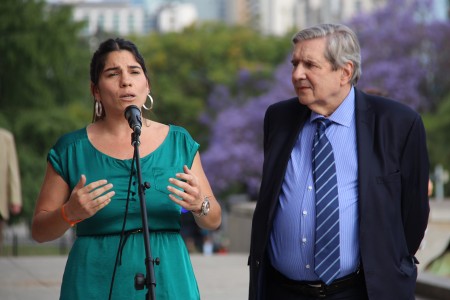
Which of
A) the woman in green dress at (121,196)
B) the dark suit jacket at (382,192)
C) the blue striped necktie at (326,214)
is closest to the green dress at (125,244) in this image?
the woman in green dress at (121,196)

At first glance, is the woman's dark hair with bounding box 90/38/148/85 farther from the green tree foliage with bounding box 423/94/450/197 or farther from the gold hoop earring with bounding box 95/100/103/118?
the green tree foliage with bounding box 423/94/450/197

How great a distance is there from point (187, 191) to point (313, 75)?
2.40 feet

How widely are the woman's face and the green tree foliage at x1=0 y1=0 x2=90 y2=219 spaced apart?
2894 centimetres

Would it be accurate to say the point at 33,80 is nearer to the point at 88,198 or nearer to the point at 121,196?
the point at 121,196

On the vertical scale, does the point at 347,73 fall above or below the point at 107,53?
below

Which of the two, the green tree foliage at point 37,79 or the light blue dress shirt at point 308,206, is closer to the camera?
the light blue dress shirt at point 308,206

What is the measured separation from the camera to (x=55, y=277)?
520 inches

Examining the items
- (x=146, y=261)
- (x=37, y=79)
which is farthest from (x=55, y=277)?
(x=37, y=79)

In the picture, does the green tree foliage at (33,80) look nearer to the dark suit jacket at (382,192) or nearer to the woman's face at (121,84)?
the woman's face at (121,84)

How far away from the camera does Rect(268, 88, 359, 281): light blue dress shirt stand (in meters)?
5.02

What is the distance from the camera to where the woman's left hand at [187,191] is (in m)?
4.89

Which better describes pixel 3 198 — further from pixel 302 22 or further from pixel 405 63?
pixel 302 22

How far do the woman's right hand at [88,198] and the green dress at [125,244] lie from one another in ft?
0.76

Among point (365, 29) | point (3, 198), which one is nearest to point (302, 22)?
point (365, 29)
